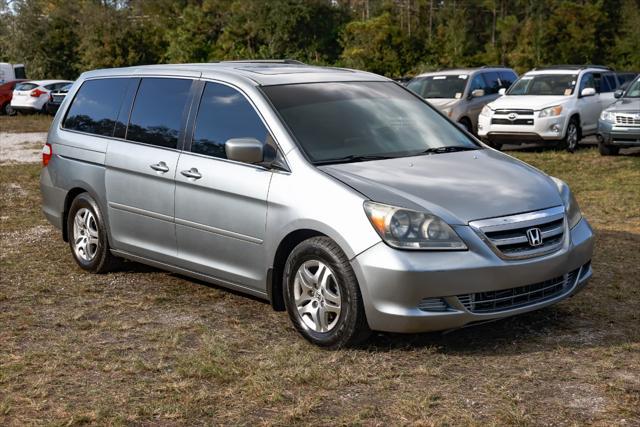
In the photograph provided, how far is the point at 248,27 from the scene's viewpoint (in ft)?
160

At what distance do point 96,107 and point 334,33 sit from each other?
136 ft

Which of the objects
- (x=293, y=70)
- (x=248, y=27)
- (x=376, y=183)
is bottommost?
(x=248, y=27)

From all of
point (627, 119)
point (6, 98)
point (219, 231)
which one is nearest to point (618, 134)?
point (627, 119)

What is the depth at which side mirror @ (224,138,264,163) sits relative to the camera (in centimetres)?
598

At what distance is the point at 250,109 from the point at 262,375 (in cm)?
198

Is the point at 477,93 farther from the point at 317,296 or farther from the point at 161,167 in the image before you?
the point at 317,296

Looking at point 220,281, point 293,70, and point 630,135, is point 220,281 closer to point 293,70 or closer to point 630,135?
point 293,70

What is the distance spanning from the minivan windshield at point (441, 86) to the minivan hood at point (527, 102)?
1.18m

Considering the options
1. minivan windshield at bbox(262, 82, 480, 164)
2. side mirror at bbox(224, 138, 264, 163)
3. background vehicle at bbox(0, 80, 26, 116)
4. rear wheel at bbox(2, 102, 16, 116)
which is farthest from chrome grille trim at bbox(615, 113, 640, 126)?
background vehicle at bbox(0, 80, 26, 116)

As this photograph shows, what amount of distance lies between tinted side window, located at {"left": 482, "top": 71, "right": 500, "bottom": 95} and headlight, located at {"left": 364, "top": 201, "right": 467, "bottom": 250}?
15954 mm

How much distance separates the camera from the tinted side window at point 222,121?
6332 millimetres

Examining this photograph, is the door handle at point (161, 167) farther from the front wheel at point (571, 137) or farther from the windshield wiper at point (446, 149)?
the front wheel at point (571, 137)

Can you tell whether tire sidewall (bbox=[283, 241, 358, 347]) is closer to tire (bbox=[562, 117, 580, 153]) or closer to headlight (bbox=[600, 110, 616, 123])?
headlight (bbox=[600, 110, 616, 123])

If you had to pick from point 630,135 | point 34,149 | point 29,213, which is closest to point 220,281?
point 29,213
